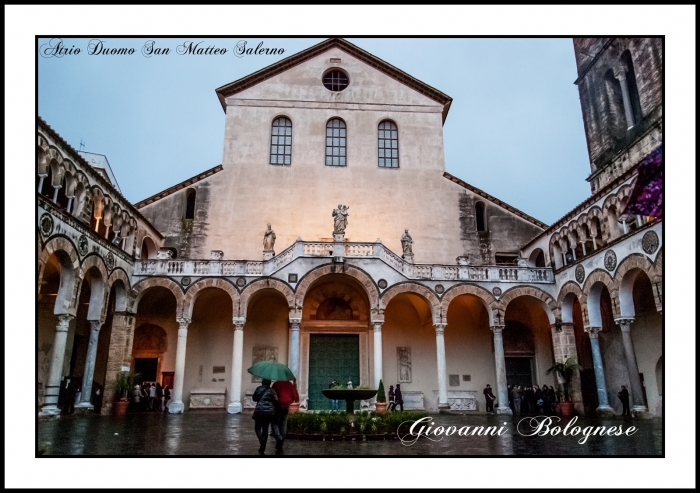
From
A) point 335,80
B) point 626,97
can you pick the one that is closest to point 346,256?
point 335,80

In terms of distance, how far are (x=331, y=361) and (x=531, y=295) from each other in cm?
877

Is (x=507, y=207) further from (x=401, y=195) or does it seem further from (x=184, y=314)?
(x=184, y=314)

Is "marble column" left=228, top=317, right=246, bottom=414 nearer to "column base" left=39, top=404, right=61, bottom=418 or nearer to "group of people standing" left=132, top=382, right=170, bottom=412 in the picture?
"group of people standing" left=132, top=382, right=170, bottom=412

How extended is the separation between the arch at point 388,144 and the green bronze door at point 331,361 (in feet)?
30.8

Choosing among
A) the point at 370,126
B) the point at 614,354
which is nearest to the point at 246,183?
the point at 370,126

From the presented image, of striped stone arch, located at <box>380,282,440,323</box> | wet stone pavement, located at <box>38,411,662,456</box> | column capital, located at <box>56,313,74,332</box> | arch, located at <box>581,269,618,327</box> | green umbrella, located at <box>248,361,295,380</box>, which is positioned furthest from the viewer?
striped stone arch, located at <box>380,282,440,323</box>

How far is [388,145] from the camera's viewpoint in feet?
87.0

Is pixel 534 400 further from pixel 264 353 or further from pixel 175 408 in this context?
pixel 175 408

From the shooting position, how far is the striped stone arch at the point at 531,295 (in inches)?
808

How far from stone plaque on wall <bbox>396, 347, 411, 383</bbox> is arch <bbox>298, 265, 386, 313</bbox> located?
3.89 meters

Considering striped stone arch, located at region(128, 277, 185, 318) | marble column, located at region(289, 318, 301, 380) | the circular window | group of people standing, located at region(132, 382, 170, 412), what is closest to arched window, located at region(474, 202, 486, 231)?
the circular window

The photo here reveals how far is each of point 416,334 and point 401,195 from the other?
22.8ft

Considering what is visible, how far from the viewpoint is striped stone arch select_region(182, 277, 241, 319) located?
19766mm

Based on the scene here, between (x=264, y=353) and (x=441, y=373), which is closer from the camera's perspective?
(x=441, y=373)
